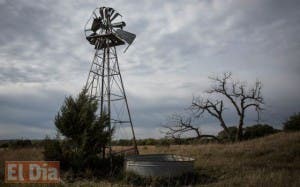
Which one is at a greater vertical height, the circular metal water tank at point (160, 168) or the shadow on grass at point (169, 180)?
→ the circular metal water tank at point (160, 168)

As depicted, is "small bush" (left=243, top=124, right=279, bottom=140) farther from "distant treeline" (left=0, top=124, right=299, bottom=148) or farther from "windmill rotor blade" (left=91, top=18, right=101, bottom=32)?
"windmill rotor blade" (left=91, top=18, right=101, bottom=32)

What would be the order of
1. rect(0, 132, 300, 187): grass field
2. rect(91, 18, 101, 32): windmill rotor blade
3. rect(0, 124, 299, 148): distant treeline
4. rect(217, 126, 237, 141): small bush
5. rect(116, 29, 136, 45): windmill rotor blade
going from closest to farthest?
rect(0, 132, 300, 187): grass field, rect(116, 29, 136, 45): windmill rotor blade, rect(91, 18, 101, 32): windmill rotor blade, rect(0, 124, 299, 148): distant treeline, rect(217, 126, 237, 141): small bush

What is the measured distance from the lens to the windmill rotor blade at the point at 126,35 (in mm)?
21314

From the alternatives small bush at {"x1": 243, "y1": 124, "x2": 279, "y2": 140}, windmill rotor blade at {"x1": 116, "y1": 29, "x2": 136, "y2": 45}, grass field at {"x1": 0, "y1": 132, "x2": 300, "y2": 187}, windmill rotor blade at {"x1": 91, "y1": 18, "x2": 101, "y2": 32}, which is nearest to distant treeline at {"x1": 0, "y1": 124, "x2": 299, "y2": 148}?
small bush at {"x1": 243, "y1": 124, "x2": 279, "y2": 140}

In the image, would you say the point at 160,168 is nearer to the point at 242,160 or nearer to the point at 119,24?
the point at 242,160

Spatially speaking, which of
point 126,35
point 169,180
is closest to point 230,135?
point 126,35

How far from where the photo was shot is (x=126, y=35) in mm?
21422

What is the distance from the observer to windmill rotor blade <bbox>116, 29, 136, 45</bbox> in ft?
69.9

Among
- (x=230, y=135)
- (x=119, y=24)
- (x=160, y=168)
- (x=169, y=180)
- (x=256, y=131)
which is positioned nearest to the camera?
(x=169, y=180)

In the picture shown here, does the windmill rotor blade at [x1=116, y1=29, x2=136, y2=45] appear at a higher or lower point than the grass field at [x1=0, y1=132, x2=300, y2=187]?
higher

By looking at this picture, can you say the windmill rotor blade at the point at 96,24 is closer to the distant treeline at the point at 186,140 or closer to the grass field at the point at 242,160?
the grass field at the point at 242,160

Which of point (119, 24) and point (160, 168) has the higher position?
point (119, 24)

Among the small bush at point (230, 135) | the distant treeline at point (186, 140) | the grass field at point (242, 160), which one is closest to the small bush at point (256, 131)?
the distant treeline at point (186, 140)

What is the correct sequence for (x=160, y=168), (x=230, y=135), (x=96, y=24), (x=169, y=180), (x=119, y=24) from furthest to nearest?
1. (x=230, y=135)
2. (x=119, y=24)
3. (x=96, y=24)
4. (x=160, y=168)
5. (x=169, y=180)
